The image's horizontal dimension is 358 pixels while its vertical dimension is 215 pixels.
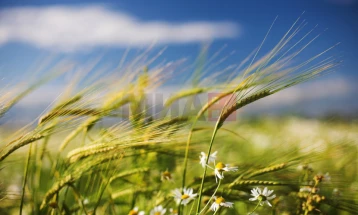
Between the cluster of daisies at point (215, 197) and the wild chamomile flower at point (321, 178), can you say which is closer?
the cluster of daisies at point (215, 197)

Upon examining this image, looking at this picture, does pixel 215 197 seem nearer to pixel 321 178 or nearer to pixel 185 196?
pixel 185 196

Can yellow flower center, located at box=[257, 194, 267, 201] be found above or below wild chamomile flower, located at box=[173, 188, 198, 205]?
above

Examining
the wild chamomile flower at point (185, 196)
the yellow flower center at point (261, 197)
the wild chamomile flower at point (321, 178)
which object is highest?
the wild chamomile flower at point (321, 178)

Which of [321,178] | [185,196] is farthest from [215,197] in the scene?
[321,178]

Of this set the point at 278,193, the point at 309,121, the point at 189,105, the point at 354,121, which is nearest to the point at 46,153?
the point at 189,105

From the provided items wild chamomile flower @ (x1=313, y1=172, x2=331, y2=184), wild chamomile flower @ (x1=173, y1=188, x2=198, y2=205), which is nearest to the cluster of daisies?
wild chamomile flower @ (x1=173, y1=188, x2=198, y2=205)

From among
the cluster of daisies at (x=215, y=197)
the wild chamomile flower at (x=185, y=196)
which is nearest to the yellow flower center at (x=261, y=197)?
the cluster of daisies at (x=215, y=197)

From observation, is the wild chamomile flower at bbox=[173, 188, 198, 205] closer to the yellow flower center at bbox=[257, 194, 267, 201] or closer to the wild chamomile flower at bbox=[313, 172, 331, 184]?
the yellow flower center at bbox=[257, 194, 267, 201]

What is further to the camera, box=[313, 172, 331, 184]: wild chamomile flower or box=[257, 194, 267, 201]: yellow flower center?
box=[313, 172, 331, 184]: wild chamomile flower

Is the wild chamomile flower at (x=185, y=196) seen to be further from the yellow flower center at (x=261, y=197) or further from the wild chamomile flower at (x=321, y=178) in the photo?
the wild chamomile flower at (x=321, y=178)

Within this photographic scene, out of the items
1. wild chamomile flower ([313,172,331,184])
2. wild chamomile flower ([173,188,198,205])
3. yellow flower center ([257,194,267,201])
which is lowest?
wild chamomile flower ([173,188,198,205])

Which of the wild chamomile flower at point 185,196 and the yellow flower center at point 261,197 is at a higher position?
the yellow flower center at point 261,197

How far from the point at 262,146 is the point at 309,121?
0.21m

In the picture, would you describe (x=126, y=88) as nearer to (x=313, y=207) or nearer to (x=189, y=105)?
(x=189, y=105)
